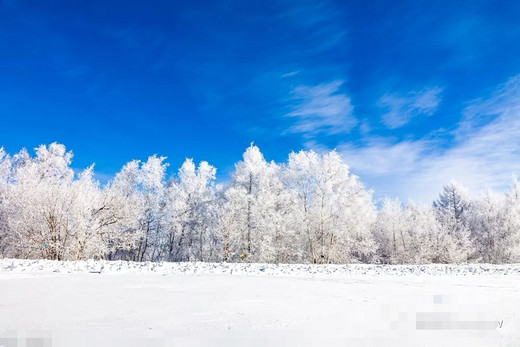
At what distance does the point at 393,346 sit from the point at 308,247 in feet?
84.3

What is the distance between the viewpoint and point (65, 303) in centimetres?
463

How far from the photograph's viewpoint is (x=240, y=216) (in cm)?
2798

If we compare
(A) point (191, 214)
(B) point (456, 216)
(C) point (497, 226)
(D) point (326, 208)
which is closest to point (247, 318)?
(D) point (326, 208)

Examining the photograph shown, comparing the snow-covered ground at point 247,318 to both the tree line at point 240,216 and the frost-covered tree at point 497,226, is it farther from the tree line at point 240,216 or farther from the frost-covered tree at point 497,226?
the frost-covered tree at point 497,226

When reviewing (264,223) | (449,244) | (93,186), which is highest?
(93,186)

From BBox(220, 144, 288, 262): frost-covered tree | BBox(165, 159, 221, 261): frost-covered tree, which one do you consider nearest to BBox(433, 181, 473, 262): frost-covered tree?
BBox(220, 144, 288, 262): frost-covered tree

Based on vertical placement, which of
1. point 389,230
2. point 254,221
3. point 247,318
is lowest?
point 247,318

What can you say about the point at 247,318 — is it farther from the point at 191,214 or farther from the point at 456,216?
the point at 456,216

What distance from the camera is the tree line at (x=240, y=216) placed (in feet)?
63.7

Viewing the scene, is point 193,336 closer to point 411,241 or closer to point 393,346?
point 393,346

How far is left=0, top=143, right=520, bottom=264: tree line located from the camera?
1942cm

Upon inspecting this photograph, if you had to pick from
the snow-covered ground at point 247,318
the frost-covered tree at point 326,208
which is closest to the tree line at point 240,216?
the frost-covered tree at point 326,208

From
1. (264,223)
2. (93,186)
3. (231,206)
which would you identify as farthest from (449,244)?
(93,186)

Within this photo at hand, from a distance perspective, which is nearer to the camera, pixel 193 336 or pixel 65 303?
pixel 193 336
